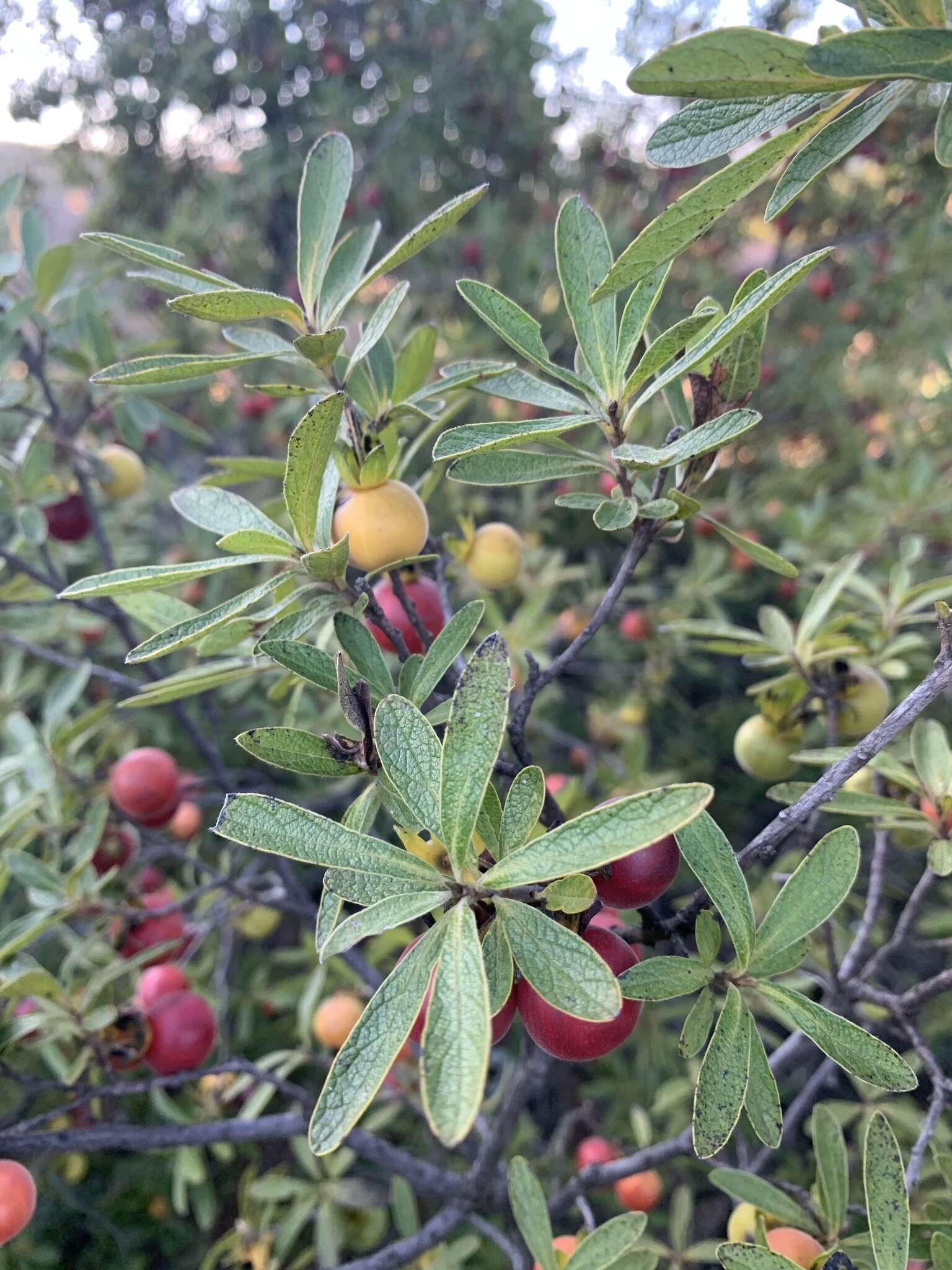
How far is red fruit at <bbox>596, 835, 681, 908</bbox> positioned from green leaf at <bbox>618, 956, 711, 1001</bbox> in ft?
0.20

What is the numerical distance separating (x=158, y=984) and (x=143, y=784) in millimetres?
293

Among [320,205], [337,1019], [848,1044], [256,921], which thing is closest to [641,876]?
[848,1044]

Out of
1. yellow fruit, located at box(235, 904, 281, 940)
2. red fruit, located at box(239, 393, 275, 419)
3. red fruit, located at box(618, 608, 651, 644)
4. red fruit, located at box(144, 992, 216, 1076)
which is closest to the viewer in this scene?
red fruit, located at box(144, 992, 216, 1076)

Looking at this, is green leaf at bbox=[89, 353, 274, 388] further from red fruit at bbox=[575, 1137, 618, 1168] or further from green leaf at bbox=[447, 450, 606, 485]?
red fruit at bbox=[575, 1137, 618, 1168]

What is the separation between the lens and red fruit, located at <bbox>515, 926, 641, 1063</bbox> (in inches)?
21.8

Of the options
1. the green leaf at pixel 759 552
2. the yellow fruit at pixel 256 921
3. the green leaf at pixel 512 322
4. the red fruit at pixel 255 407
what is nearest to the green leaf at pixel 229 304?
the green leaf at pixel 512 322

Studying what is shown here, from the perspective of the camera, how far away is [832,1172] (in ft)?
2.30

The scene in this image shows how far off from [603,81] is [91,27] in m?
1.93

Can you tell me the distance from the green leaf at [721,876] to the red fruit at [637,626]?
146 cm

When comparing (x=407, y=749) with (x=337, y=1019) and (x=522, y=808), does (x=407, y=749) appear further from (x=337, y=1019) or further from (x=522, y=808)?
(x=337, y=1019)

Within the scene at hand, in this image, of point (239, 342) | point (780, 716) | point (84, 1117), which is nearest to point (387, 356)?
point (239, 342)

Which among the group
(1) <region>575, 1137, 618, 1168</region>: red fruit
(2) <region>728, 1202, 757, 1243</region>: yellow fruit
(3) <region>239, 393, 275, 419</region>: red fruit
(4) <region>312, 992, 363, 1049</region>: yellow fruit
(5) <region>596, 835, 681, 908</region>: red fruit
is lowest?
(1) <region>575, 1137, 618, 1168</region>: red fruit

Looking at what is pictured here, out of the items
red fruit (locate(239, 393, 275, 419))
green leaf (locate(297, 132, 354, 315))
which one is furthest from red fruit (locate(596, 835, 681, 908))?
red fruit (locate(239, 393, 275, 419))

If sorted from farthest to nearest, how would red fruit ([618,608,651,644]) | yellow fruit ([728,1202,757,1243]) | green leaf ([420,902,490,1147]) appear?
1. red fruit ([618,608,651,644])
2. yellow fruit ([728,1202,757,1243])
3. green leaf ([420,902,490,1147])
